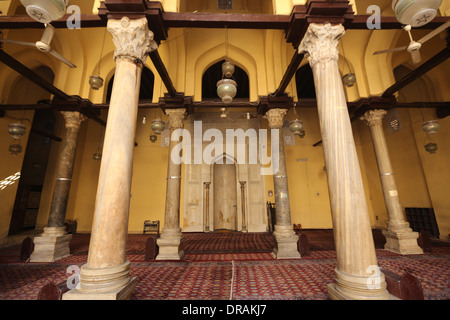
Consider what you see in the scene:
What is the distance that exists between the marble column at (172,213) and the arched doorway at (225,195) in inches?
170

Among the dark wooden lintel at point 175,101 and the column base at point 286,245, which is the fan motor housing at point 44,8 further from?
the column base at point 286,245

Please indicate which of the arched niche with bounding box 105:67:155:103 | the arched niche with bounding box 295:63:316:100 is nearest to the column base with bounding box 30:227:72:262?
the arched niche with bounding box 105:67:155:103

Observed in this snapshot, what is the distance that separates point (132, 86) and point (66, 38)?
17.8 feet

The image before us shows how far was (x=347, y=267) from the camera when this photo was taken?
7.68 feet

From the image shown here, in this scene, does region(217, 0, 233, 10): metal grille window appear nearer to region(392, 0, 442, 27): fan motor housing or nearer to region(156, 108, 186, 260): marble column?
region(156, 108, 186, 260): marble column

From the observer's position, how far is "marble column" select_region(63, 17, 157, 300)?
90.9 inches

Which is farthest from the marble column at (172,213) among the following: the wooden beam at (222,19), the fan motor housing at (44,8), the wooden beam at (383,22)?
the wooden beam at (383,22)

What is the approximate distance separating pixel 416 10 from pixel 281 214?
14.5 feet

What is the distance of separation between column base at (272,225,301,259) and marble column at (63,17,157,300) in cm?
351

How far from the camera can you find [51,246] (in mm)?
5254

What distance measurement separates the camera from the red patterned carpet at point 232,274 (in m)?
3.06

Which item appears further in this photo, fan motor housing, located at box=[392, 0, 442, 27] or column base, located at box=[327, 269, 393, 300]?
fan motor housing, located at box=[392, 0, 442, 27]
